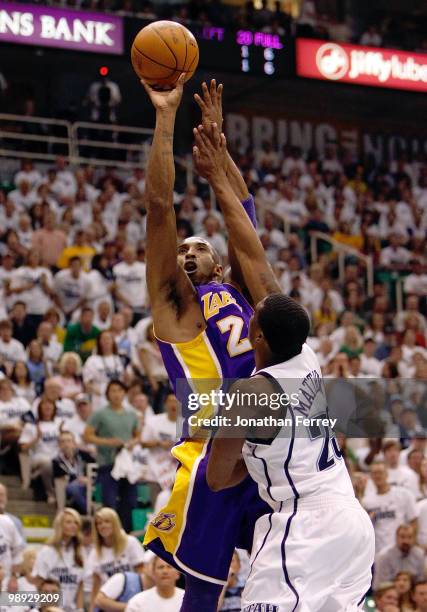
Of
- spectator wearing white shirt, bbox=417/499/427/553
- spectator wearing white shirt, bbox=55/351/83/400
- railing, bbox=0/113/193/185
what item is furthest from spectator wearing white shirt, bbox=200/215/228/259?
spectator wearing white shirt, bbox=417/499/427/553

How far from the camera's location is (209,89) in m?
4.98

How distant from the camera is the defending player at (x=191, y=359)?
4.48 m

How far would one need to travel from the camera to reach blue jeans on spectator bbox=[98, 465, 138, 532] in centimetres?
954

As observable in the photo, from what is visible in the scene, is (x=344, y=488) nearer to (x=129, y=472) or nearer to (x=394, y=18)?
(x=129, y=472)

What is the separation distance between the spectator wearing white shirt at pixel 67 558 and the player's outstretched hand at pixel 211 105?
15.1 feet

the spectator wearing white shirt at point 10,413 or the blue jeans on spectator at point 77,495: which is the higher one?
the spectator wearing white shirt at point 10,413

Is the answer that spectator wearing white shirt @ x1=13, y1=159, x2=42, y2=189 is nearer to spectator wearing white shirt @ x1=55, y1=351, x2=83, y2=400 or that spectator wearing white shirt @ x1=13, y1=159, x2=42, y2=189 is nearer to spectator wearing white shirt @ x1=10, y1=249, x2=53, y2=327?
spectator wearing white shirt @ x1=10, y1=249, x2=53, y2=327

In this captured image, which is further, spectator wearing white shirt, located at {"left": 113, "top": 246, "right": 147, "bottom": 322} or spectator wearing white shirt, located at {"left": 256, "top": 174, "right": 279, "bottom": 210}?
spectator wearing white shirt, located at {"left": 256, "top": 174, "right": 279, "bottom": 210}

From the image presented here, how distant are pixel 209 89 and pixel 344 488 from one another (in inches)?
77.9

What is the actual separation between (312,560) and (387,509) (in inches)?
232

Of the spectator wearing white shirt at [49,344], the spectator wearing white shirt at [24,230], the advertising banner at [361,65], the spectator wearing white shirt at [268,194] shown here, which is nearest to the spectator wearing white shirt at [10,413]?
the spectator wearing white shirt at [49,344]

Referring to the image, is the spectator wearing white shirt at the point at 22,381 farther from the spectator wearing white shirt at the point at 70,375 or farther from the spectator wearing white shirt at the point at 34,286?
the spectator wearing white shirt at the point at 34,286

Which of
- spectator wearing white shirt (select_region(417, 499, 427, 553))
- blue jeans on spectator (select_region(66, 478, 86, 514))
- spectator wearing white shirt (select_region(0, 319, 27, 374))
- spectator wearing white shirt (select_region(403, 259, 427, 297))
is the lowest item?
spectator wearing white shirt (select_region(417, 499, 427, 553))

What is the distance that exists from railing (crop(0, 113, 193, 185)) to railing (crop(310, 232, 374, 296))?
2.14 metres
